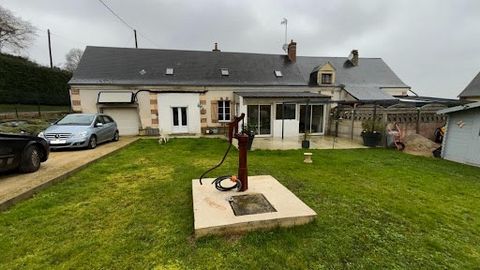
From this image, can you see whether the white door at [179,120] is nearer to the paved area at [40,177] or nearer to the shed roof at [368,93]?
the paved area at [40,177]

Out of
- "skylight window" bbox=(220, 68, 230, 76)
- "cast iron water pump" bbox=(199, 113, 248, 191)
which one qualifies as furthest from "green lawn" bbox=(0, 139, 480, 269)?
"skylight window" bbox=(220, 68, 230, 76)

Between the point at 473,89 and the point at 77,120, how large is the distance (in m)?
31.6

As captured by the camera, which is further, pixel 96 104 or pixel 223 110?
pixel 223 110

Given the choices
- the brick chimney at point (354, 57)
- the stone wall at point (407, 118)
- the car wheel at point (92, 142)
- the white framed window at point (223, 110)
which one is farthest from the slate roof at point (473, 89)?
the car wheel at point (92, 142)

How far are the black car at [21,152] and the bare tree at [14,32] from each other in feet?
85.5

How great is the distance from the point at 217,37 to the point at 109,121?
13367 mm

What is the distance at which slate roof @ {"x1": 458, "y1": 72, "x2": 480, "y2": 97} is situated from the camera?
68.7 ft

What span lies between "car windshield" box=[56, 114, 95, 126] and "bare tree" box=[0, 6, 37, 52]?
2212 centimetres

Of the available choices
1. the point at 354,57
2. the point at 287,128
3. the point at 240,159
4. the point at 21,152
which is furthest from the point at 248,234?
the point at 354,57

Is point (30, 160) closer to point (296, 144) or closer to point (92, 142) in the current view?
point (92, 142)

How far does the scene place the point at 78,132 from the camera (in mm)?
8047

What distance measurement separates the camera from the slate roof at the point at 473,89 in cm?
2095

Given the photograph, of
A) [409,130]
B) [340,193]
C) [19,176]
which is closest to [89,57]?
[19,176]

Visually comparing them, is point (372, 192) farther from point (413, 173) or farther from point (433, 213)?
point (413, 173)
